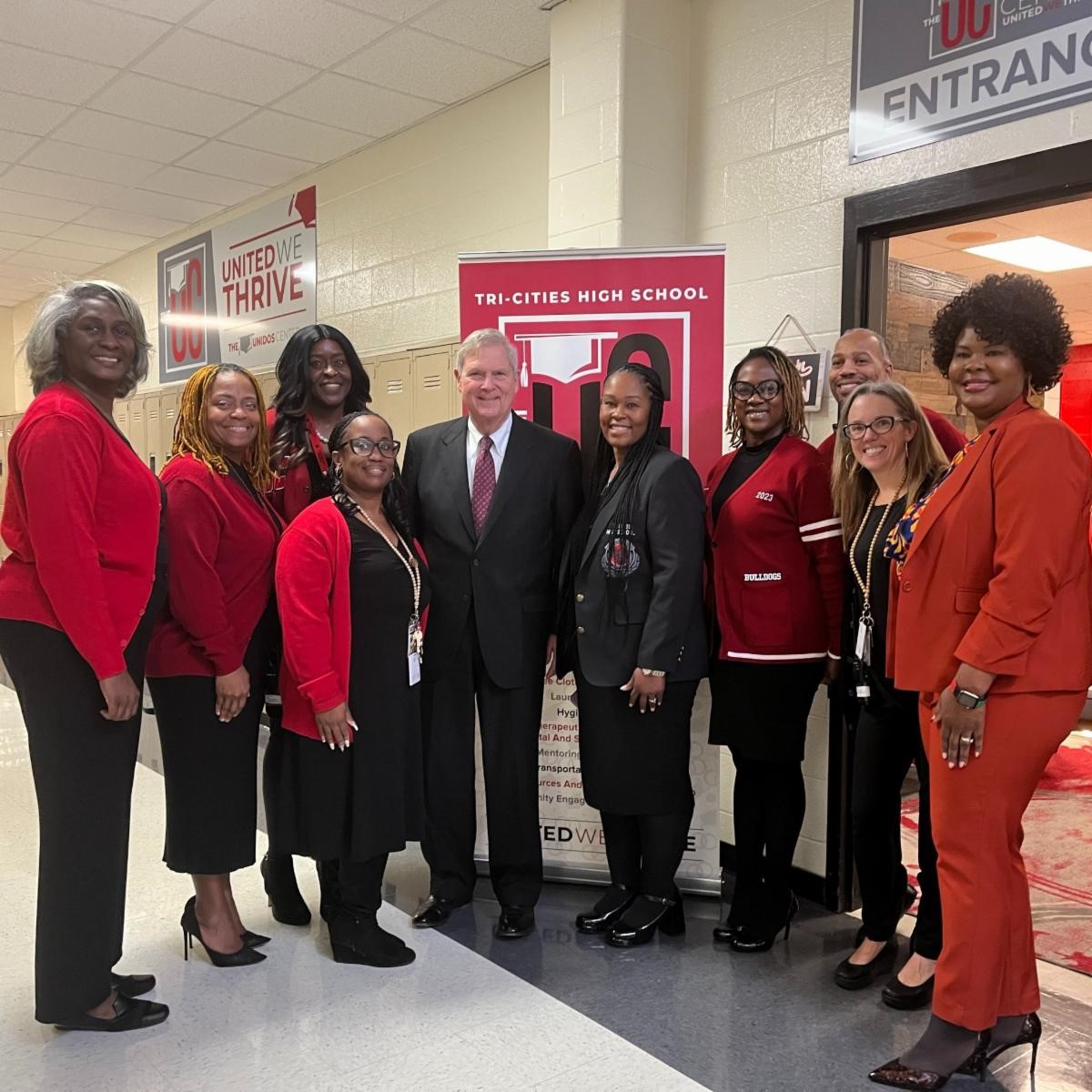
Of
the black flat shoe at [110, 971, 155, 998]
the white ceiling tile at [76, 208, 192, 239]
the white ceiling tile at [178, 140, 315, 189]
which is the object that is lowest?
the black flat shoe at [110, 971, 155, 998]

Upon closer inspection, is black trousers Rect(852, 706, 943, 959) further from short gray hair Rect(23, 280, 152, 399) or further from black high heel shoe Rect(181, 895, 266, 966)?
short gray hair Rect(23, 280, 152, 399)

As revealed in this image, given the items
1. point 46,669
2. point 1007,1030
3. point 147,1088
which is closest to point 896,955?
point 1007,1030

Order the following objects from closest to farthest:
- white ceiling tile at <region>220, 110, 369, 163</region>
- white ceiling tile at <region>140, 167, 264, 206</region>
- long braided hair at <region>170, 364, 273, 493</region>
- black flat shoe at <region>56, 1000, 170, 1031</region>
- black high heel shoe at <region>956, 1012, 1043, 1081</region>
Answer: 1. black high heel shoe at <region>956, 1012, 1043, 1081</region>
2. black flat shoe at <region>56, 1000, 170, 1031</region>
3. long braided hair at <region>170, 364, 273, 493</region>
4. white ceiling tile at <region>220, 110, 369, 163</region>
5. white ceiling tile at <region>140, 167, 264, 206</region>

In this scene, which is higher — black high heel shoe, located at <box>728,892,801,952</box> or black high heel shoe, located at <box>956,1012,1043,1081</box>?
black high heel shoe, located at <box>956,1012,1043,1081</box>

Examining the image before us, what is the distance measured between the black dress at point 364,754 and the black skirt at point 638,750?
20.5 inches

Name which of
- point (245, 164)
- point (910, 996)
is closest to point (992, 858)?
point (910, 996)

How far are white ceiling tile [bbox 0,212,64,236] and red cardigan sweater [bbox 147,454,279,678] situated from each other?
500cm

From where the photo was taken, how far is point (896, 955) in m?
2.56

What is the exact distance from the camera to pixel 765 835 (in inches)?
102

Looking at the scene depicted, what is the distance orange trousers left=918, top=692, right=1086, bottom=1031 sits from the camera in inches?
70.7

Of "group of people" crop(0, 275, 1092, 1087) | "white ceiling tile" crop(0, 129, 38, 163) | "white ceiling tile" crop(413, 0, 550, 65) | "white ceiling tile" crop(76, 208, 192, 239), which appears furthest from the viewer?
"white ceiling tile" crop(76, 208, 192, 239)

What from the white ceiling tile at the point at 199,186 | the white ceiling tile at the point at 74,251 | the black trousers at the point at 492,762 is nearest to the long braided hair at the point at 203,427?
the black trousers at the point at 492,762

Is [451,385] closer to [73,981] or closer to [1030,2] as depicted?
Result: [1030,2]

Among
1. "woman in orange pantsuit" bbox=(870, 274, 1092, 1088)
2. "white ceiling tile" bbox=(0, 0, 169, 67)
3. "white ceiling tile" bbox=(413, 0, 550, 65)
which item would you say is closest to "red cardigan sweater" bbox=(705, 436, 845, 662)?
"woman in orange pantsuit" bbox=(870, 274, 1092, 1088)
